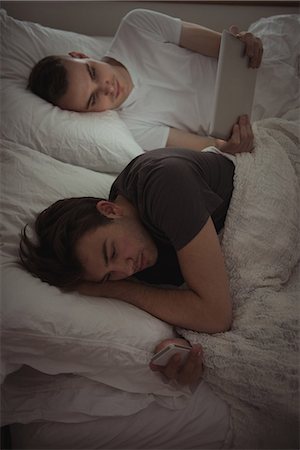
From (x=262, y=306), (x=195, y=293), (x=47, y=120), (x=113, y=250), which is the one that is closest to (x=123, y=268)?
(x=113, y=250)

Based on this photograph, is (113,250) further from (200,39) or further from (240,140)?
(200,39)

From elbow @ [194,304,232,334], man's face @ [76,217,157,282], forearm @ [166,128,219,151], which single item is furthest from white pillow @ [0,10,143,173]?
elbow @ [194,304,232,334]

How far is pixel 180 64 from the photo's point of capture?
52.0 inches

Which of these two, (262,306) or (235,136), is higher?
(235,136)

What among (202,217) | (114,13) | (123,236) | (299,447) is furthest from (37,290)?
(114,13)

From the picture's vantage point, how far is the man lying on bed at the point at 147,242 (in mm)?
817

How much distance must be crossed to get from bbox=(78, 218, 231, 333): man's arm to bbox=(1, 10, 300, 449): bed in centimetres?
2

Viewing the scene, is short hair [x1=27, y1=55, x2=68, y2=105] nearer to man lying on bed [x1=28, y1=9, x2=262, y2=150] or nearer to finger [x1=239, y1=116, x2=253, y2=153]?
man lying on bed [x1=28, y1=9, x2=262, y2=150]

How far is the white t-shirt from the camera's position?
130cm

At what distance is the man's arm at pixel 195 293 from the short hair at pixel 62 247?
52 millimetres

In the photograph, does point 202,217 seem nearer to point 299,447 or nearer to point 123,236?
point 123,236

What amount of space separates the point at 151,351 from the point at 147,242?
0.69 feet

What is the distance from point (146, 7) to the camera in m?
1.33

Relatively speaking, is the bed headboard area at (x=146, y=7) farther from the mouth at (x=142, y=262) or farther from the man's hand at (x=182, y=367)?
the man's hand at (x=182, y=367)
